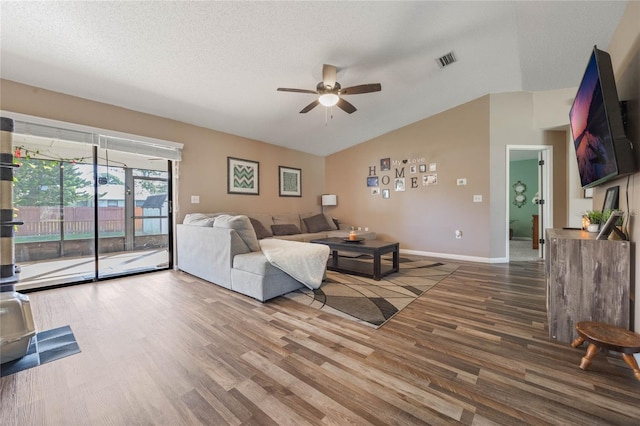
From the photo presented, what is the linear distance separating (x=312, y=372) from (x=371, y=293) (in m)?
1.48

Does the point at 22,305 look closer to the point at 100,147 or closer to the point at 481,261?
the point at 100,147

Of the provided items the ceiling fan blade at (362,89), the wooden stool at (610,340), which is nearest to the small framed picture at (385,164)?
the ceiling fan blade at (362,89)

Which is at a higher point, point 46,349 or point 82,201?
point 82,201

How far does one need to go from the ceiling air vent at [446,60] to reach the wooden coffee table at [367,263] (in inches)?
100

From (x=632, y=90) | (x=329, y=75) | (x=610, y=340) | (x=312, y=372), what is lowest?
(x=312, y=372)

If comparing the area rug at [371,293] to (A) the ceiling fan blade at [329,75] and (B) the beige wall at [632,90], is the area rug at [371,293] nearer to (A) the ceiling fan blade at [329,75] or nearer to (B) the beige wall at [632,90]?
(B) the beige wall at [632,90]

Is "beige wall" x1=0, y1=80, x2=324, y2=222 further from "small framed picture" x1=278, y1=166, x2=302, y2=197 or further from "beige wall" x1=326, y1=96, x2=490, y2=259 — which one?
"beige wall" x1=326, y1=96, x2=490, y2=259

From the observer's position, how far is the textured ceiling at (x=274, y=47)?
87.7 inches

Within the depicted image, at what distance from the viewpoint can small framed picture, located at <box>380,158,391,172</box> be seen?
223 inches

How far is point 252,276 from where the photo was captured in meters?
2.67

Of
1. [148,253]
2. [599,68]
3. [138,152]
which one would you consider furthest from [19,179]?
[599,68]

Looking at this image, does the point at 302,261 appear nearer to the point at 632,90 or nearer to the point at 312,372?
the point at 312,372

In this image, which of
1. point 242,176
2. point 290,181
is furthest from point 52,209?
point 290,181

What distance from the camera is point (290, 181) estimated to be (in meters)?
6.04
